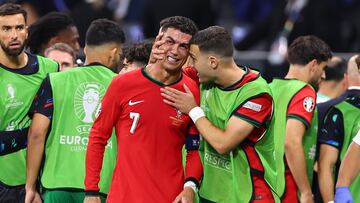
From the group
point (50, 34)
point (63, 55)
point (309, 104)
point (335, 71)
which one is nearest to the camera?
point (309, 104)

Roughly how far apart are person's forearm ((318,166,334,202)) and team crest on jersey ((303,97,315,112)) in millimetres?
584

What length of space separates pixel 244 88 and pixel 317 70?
2103mm

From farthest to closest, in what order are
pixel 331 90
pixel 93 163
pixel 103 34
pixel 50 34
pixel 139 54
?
pixel 331 90 < pixel 50 34 < pixel 103 34 < pixel 139 54 < pixel 93 163

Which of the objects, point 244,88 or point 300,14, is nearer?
point 244,88

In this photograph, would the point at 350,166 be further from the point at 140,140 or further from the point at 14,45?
the point at 14,45

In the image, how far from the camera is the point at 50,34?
1123 centimetres

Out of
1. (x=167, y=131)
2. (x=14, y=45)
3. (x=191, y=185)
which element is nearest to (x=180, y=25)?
(x=167, y=131)

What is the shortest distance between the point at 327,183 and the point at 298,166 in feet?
1.56

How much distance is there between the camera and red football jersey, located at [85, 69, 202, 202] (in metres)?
8.17

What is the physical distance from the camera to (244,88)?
8.21 m

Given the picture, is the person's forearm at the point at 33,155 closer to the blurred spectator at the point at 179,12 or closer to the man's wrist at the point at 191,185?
the man's wrist at the point at 191,185

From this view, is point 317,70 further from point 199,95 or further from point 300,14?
point 300,14

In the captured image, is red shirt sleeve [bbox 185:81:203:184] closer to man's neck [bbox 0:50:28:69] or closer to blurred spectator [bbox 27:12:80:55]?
man's neck [bbox 0:50:28:69]

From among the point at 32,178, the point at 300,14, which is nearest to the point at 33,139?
the point at 32,178
